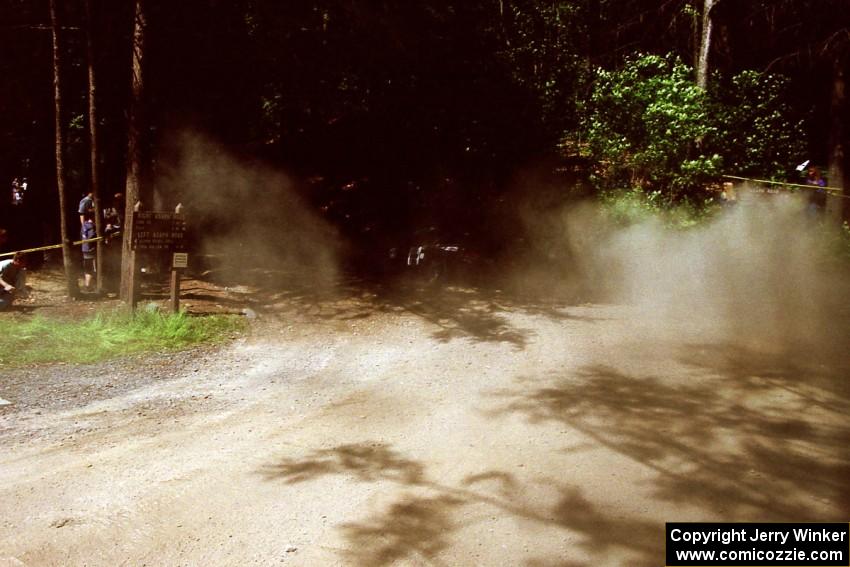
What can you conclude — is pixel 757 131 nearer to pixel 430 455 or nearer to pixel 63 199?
pixel 430 455

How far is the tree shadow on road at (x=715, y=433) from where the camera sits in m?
5.12

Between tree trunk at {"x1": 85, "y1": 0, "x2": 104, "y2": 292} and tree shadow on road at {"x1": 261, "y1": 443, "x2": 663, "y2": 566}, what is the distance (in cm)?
942

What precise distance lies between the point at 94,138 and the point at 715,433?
12269 mm

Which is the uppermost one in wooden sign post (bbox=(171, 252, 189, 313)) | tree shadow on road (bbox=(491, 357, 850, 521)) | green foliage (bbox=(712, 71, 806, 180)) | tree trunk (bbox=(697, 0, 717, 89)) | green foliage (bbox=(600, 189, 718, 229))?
tree trunk (bbox=(697, 0, 717, 89))

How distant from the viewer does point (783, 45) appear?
54.4ft

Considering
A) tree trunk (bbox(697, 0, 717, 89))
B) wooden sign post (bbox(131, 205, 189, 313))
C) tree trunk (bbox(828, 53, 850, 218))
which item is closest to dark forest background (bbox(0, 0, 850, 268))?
tree trunk (bbox(828, 53, 850, 218))

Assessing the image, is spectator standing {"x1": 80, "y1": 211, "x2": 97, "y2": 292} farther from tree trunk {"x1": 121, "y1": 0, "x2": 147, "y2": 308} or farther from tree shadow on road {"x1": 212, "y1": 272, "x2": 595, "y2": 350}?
tree shadow on road {"x1": 212, "y1": 272, "x2": 595, "y2": 350}

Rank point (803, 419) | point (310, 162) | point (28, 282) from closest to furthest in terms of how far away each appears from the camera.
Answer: point (803, 419) → point (28, 282) → point (310, 162)

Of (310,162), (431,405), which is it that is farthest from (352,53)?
(431,405)

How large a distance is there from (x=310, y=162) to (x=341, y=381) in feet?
46.9

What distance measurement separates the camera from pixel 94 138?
42.8 ft

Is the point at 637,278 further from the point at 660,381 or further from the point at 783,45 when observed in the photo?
the point at 783,45

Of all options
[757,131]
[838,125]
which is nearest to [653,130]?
[757,131]

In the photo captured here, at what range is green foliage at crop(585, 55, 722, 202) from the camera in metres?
12.1
